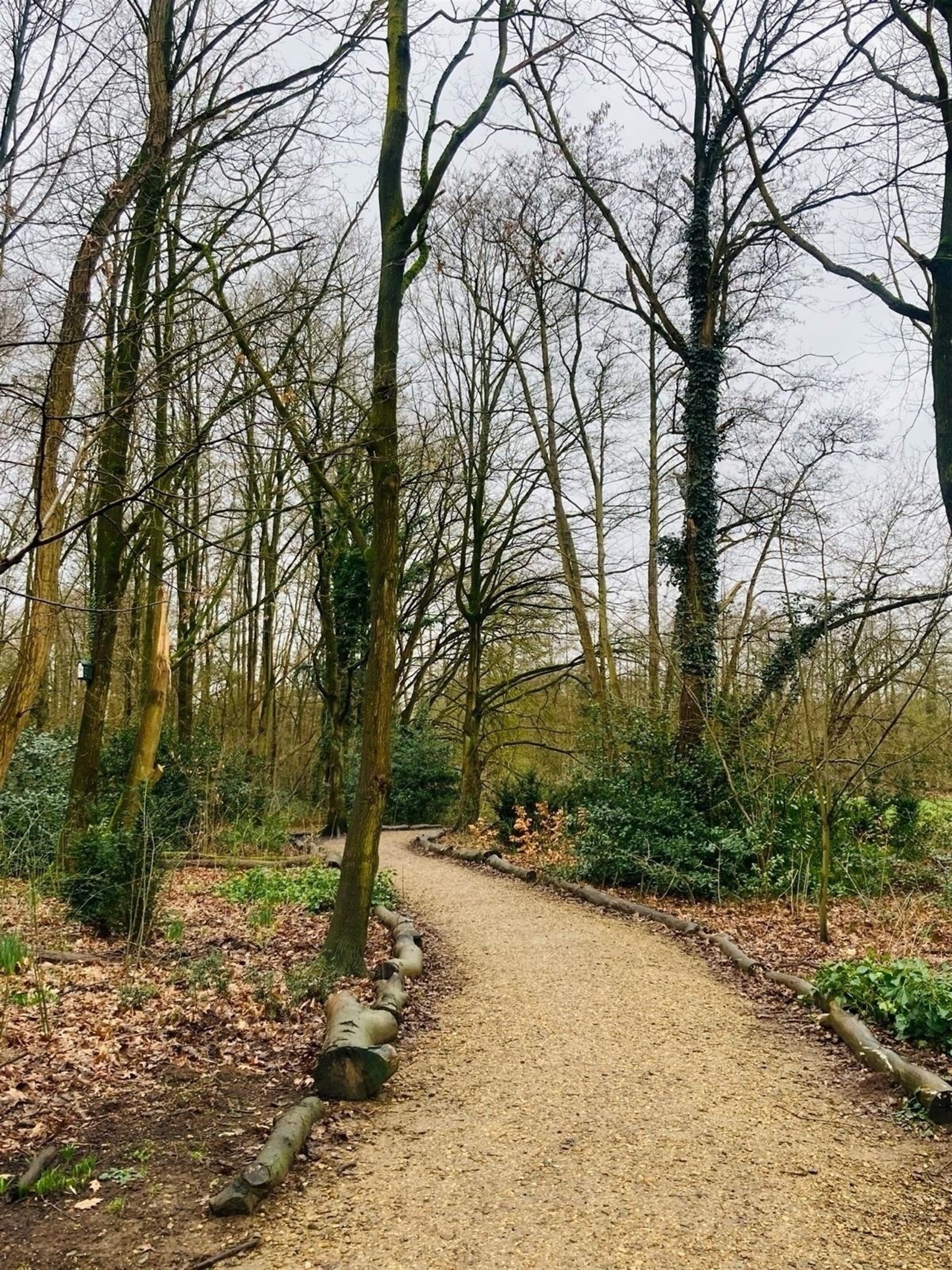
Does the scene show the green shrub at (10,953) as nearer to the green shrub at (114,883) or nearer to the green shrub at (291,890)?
the green shrub at (114,883)

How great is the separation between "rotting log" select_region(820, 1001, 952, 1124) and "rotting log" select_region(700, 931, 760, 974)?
126 cm

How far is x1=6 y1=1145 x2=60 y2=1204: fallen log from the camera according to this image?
329 centimetres

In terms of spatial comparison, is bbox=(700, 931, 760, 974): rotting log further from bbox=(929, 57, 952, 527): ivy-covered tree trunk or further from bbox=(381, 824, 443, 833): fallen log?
bbox=(381, 824, 443, 833): fallen log


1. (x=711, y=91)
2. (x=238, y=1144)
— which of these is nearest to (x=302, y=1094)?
(x=238, y=1144)

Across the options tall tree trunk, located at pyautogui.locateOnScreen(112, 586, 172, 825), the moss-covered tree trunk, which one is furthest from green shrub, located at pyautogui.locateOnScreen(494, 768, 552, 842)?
tall tree trunk, located at pyautogui.locateOnScreen(112, 586, 172, 825)

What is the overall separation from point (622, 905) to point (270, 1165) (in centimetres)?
639

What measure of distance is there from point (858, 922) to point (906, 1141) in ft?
14.4

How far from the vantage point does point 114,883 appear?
698 centimetres

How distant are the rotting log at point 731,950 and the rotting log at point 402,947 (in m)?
2.64

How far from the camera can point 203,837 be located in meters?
11.9

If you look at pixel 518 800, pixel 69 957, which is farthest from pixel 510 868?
pixel 69 957

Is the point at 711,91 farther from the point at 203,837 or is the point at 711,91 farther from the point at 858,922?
the point at 203,837

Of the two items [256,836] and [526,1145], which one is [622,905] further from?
[256,836]

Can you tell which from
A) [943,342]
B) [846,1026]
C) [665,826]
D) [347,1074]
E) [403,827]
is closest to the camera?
[347,1074]
